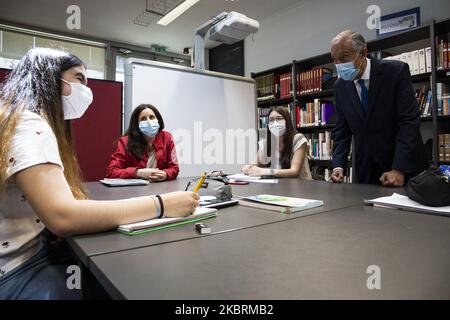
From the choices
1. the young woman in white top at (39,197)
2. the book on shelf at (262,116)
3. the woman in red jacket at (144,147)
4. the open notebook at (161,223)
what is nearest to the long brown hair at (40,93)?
the young woman in white top at (39,197)

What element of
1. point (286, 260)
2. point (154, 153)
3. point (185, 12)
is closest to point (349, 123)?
point (154, 153)

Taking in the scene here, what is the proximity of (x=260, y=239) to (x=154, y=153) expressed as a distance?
1.64m

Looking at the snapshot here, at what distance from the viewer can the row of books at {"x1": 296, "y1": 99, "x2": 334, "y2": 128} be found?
3.46 m

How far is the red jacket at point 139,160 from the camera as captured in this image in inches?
75.5

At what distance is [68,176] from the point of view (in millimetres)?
944

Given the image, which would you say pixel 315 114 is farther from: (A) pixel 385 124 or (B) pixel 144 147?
(B) pixel 144 147

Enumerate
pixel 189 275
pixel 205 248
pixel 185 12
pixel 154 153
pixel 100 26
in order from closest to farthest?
pixel 189 275, pixel 205 248, pixel 154 153, pixel 185 12, pixel 100 26

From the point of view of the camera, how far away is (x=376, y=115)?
5.37 feet

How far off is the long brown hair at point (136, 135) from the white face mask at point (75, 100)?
102 centimetres

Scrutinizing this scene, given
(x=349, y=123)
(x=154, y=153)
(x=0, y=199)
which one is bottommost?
(x=0, y=199)

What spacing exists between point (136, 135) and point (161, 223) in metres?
1.51

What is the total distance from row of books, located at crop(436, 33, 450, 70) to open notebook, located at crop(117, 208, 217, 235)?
8.71 feet

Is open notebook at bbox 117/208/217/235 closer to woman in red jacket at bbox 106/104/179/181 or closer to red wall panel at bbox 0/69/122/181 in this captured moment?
woman in red jacket at bbox 106/104/179/181

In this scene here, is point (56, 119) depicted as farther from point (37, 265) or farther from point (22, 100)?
point (37, 265)
